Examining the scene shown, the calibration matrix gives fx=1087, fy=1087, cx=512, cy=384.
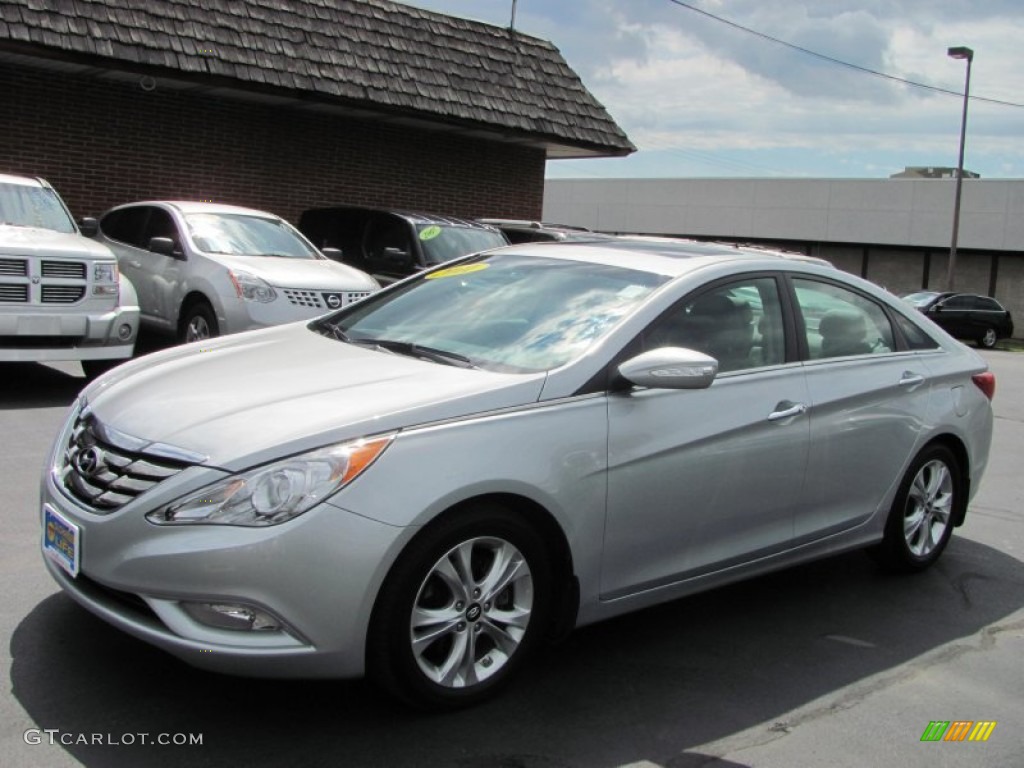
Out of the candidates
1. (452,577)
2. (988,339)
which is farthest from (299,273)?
(988,339)

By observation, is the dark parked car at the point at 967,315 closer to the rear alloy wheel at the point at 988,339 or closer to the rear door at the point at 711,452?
the rear alloy wheel at the point at 988,339

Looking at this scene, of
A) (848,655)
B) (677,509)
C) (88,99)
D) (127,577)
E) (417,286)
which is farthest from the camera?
(88,99)

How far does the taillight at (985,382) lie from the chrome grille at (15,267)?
21.8ft

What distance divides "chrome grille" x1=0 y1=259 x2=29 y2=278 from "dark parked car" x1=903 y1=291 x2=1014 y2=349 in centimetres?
2381

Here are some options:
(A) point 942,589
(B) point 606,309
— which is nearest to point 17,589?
(B) point 606,309

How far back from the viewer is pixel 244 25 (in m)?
14.2

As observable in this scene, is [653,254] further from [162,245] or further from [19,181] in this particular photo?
[19,181]

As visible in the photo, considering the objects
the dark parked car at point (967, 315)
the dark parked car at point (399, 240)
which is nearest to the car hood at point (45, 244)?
the dark parked car at point (399, 240)

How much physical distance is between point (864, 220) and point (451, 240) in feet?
97.9

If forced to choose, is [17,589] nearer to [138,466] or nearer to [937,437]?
Answer: [138,466]

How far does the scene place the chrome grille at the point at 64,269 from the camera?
328 inches

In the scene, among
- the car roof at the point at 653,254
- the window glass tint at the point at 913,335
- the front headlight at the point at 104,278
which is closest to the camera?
the car roof at the point at 653,254

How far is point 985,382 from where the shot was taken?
568 cm

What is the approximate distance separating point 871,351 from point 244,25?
1138 centimetres
